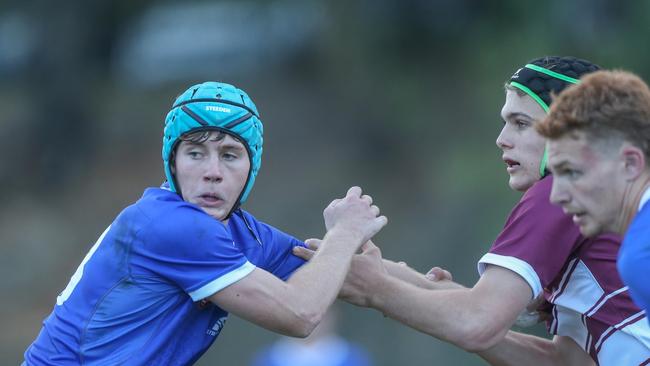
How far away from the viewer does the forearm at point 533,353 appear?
5816 mm

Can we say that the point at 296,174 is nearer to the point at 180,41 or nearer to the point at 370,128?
the point at 370,128

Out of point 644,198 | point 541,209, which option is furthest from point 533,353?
point 644,198

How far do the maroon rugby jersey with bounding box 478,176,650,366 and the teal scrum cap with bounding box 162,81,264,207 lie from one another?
1170 millimetres

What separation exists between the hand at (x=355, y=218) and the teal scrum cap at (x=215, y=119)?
42cm

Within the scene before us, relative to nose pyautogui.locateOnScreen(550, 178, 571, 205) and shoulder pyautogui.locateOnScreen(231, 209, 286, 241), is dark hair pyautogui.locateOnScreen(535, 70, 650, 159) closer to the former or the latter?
nose pyautogui.locateOnScreen(550, 178, 571, 205)

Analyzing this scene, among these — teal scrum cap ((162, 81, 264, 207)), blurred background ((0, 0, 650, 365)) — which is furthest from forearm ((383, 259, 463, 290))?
blurred background ((0, 0, 650, 365))

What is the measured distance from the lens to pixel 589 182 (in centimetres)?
430

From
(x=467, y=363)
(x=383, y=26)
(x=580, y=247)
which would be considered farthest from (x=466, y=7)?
(x=580, y=247)

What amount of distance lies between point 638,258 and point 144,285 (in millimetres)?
2031

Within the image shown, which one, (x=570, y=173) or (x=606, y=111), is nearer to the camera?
(x=606, y=111)

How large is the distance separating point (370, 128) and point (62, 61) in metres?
5.18

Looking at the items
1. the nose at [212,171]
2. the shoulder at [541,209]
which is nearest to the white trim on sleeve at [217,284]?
the nose at [212,171]

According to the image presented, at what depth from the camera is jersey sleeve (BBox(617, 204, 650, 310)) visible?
3.98 metres

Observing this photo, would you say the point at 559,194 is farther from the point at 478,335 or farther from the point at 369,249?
the point at 369,249
